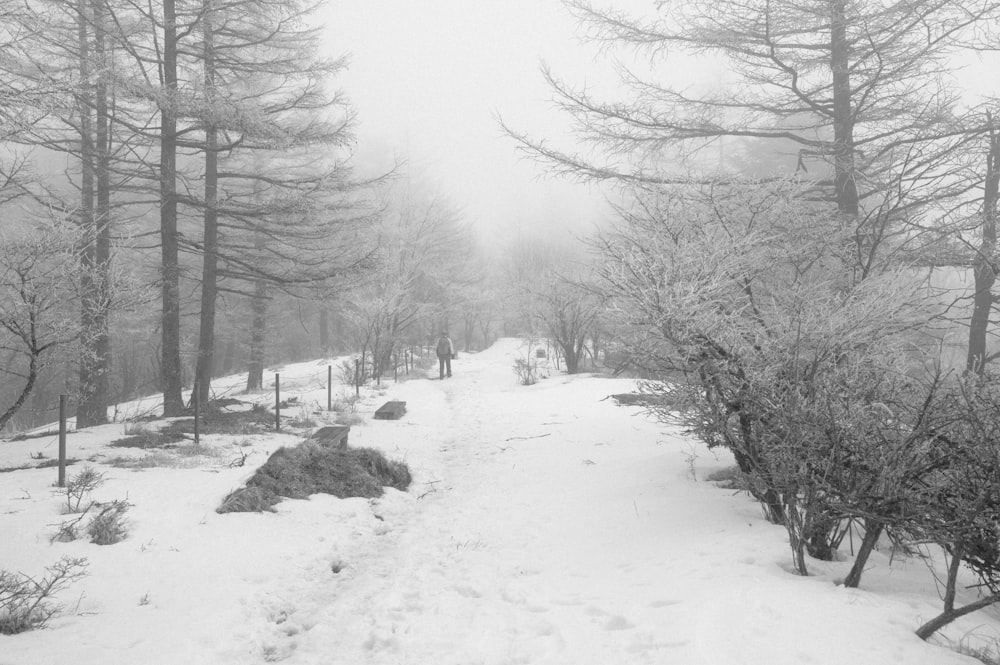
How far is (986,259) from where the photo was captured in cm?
423

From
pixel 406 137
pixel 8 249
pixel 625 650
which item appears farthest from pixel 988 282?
pixel 406 137

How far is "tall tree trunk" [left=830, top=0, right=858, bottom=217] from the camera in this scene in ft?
21.1

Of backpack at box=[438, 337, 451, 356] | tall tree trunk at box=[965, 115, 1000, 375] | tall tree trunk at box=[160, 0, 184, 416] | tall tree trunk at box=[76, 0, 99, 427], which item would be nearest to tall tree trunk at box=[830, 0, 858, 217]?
tall tree trunk at box=[965, 115, 1000, 375]

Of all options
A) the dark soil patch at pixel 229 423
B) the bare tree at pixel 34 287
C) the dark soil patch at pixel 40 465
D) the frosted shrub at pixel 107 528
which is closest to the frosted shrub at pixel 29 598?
the frosted shrub at pixel 107 528

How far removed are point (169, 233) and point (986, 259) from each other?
1097 centimetres

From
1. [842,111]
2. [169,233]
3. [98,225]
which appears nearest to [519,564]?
[842,111]

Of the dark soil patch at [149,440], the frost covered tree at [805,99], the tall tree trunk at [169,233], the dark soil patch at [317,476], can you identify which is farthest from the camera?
the tall tree trunk at [169,233]

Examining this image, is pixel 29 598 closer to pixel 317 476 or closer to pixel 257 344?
pixel 317 476

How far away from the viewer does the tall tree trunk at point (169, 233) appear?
9.13 m

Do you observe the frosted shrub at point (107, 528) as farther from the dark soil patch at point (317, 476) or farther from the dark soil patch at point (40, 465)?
the dark soil patch at point (40, 465)

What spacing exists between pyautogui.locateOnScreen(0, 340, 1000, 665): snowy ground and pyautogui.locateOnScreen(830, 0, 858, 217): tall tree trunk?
12.4 feet

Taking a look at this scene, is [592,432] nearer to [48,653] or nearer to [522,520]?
[522,520]

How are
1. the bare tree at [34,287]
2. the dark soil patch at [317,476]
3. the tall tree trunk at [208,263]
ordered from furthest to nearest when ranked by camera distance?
the tall tree trunk at [208,263] < the dark soil patch at [317,476] < the bare tree at [34,287]

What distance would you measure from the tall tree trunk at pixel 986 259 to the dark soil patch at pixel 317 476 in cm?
555
